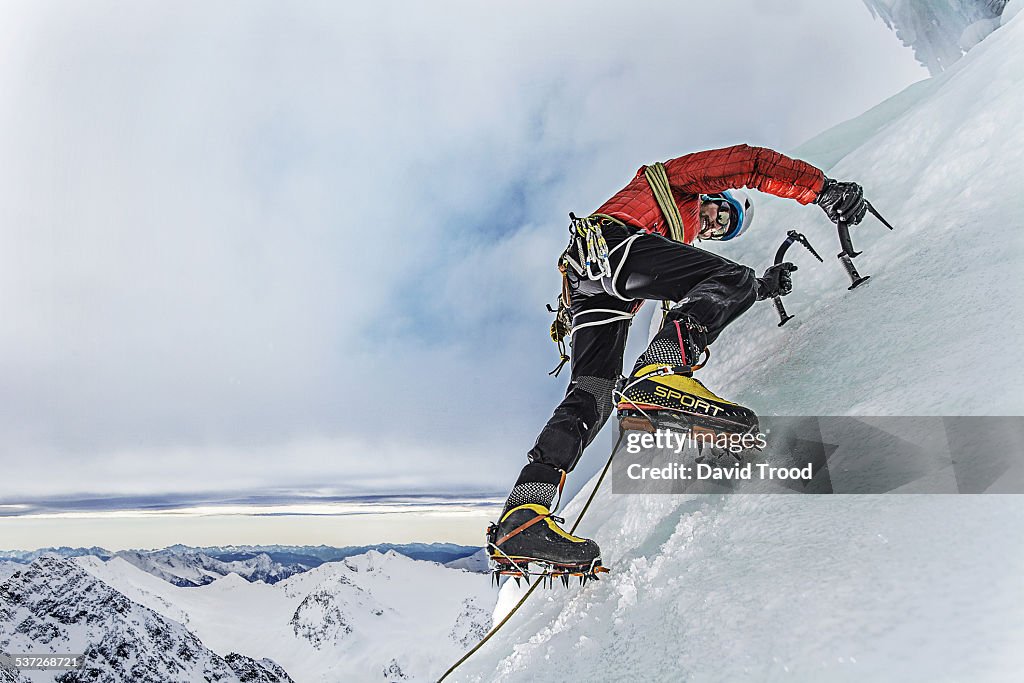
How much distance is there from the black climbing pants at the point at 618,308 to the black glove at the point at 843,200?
0.45 meters

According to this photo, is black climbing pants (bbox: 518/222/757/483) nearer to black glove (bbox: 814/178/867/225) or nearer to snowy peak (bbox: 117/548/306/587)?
black glove (bbox: 814/178/867/225)

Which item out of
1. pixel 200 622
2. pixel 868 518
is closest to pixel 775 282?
pixel 868 518

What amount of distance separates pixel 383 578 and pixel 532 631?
124 feet

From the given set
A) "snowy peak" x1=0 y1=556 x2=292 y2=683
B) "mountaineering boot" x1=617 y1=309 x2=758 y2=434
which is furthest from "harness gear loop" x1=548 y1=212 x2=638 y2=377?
"snowy peak" x1=0 y1=556 x2=292 y2=683

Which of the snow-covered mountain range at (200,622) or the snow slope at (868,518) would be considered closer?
the snow slope at (868,518)

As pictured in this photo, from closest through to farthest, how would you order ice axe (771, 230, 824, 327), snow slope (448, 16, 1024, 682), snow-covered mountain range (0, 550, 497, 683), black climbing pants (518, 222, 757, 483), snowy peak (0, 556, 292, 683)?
1. snow slope (448, 16, 1024, 682)
2. black climbing pants (518, 222, 757, 483)
3. ice axe (771, 230, 824, 327)
4. snow-covered mountain range (0, 550, 497, 683)
5. snowy peak (0, 556, 292, 683)

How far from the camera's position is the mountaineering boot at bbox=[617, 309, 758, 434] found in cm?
130

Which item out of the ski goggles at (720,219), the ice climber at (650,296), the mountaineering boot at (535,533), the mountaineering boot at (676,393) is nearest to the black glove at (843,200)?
the ice climber at (650,296)

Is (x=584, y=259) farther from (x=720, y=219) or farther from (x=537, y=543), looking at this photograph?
(x=537, y=543)

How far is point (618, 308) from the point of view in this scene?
1.77 meters

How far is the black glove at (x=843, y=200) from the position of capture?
1747mm

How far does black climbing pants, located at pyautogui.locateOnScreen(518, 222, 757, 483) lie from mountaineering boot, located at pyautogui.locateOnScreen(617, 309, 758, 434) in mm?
11

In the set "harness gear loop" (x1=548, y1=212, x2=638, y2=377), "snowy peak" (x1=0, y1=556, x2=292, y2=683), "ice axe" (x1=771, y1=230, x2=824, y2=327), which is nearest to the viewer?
"harness gear loop" (x1=548, y1=212, x2=638, y2=377)

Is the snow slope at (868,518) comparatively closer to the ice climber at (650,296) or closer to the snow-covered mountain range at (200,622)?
the ice climber at (650,296)
